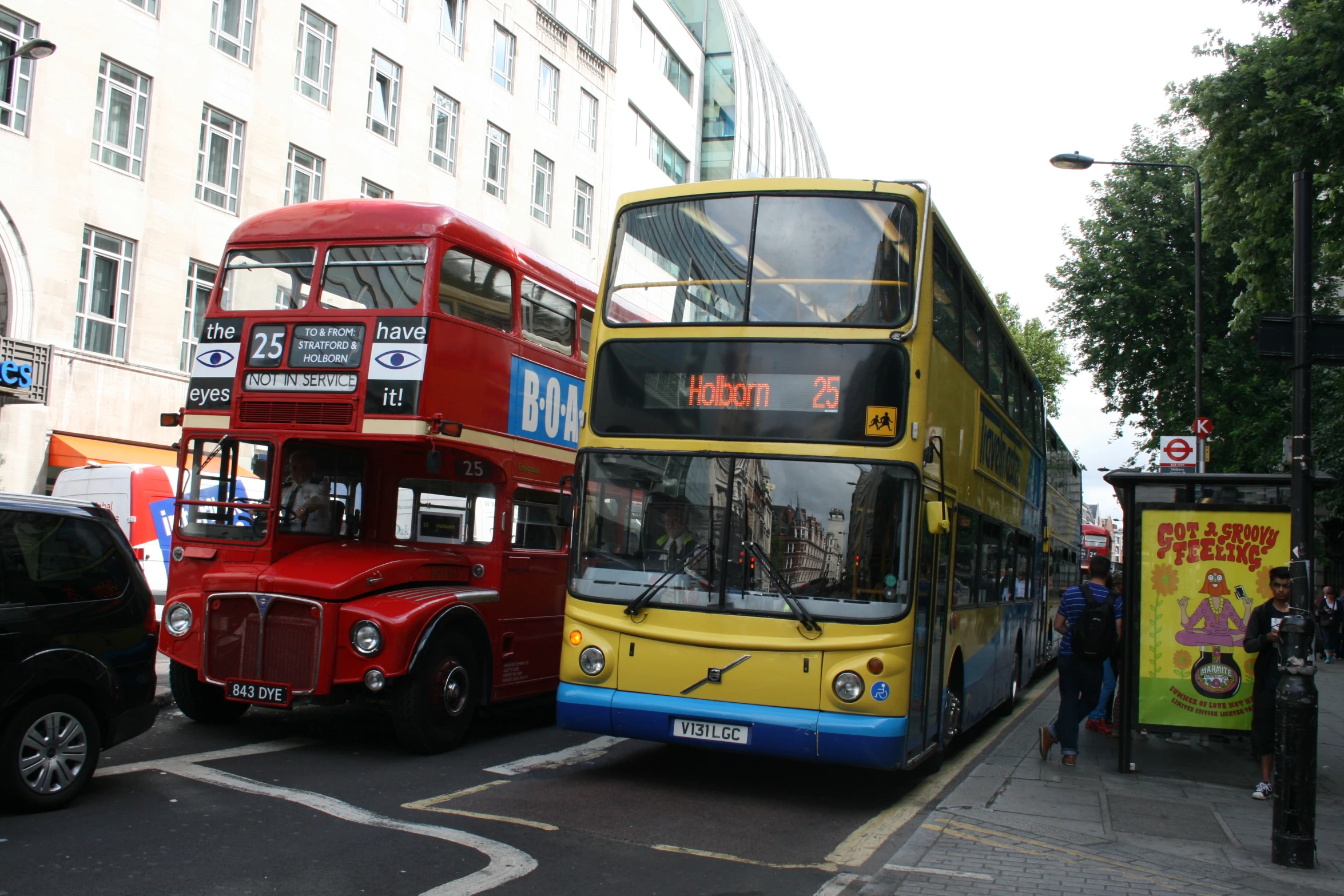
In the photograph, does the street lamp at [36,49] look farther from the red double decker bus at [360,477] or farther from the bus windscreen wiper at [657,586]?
the bus windscreen wiper at [657,586]

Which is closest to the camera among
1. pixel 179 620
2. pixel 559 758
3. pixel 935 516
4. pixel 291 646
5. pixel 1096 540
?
pixel 935 516

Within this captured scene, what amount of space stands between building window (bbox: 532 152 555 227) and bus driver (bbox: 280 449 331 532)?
26.8 metres

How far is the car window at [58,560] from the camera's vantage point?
6684mm

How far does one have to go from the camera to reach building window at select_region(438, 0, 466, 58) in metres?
31.6

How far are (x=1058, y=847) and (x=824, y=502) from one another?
250 cm

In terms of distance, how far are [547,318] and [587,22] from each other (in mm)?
30246

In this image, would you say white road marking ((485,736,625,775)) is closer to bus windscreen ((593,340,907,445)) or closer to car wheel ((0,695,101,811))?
bus windscreen ((593,340,907,445))

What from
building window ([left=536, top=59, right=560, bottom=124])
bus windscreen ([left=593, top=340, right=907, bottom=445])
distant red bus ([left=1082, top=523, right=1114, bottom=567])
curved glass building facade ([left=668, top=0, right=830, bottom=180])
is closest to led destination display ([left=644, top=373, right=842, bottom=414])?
bus windscreen ([left=593, top=340, right=907, bottom=445])

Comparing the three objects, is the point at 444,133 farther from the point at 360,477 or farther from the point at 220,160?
the point at 360,477

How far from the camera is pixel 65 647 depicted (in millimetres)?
6762

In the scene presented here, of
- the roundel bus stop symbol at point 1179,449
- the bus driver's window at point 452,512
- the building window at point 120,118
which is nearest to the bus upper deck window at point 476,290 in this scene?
the bus driver's window at point 452,512

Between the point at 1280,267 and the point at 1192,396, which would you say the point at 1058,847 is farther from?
the point at 1192,396

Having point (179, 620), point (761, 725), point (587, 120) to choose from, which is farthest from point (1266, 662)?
point (587, 120)

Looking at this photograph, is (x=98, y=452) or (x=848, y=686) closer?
(x=848, y=686)
